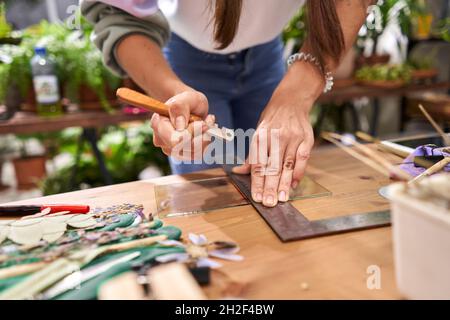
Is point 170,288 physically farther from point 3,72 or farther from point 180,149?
point 3,72

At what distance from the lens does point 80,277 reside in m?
0.48

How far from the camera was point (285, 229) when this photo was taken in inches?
23.2

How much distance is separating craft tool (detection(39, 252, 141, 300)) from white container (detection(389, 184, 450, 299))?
12.1 inches

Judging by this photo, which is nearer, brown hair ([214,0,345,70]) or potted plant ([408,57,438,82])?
brown hair ([214,0,345,70])

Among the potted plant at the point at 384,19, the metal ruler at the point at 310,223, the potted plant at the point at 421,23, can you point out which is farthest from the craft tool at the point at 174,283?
the potted plant at the point at 421,23

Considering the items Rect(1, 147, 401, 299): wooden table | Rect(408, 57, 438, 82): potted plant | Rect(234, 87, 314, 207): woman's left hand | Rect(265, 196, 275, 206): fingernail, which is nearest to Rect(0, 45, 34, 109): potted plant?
Rect(1, 147, 401, 299): wooden table

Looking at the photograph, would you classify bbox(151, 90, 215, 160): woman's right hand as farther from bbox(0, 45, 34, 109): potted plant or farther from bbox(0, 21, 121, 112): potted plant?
bbox(0, 45, 34, 109): potted plant

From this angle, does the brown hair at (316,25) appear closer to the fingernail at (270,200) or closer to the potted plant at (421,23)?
the fingernail at (270,200)

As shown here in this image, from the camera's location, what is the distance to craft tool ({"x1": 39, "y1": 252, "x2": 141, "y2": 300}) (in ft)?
1.51

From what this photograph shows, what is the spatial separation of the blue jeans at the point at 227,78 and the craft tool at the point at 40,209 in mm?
406

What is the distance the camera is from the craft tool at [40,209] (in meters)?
0.68

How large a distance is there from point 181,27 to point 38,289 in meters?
0.77

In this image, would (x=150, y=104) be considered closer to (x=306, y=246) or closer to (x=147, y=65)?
(x=147, y=65)

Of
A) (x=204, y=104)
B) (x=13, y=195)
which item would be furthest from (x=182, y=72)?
(x=13, y=195)
